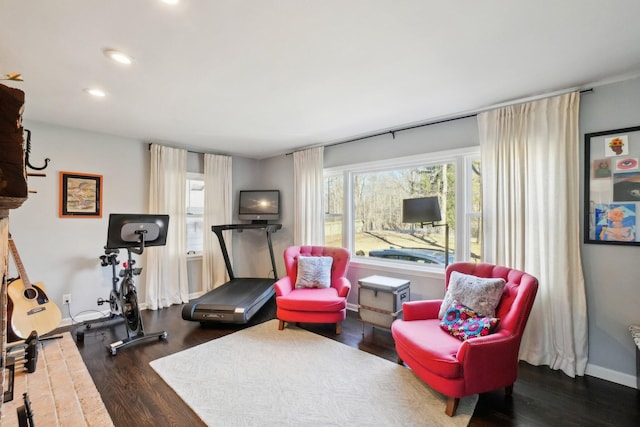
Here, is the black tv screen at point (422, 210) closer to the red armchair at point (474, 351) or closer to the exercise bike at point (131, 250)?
the red armchair at point (474, 351)

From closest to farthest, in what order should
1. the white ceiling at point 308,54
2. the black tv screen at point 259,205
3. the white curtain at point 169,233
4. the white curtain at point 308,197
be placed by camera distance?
the white ceiling at point 308,54 < the white curtain at point 169,233 < the white curtain at point 308,197 < the black tv screen at point 259,205

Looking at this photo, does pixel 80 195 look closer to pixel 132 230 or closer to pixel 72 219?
pixel 72 219

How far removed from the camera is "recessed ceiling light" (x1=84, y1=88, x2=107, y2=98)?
2.56 m

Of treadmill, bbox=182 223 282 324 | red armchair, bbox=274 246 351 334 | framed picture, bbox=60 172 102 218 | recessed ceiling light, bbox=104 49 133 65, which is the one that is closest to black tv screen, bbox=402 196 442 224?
red armchair, bbox=274 246 351 334

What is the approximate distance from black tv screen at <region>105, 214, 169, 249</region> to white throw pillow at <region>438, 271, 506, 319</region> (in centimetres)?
316

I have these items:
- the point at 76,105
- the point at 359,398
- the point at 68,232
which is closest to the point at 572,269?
the point at 359,398

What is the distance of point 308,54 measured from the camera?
79.7 inches

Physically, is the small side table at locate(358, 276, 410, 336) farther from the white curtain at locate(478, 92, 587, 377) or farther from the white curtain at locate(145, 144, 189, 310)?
the white curtain at locate(145, 144, 189, 310)

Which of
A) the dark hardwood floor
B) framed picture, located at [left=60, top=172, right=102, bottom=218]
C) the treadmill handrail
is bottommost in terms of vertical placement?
the dark hardwood floor

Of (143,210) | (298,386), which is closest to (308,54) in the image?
(298,386)

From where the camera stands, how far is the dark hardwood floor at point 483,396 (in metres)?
1.94

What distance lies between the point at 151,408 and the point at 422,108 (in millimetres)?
3523

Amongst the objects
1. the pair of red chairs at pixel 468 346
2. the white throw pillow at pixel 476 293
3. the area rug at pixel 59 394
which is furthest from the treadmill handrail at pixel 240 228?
the white throw pillow at pixel 476 293

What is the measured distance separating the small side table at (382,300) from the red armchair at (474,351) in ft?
2.29
